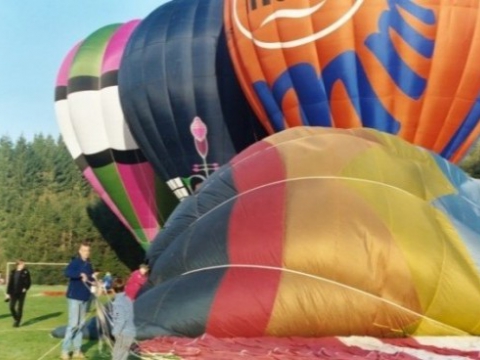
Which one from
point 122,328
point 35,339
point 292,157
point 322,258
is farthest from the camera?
point 35,339

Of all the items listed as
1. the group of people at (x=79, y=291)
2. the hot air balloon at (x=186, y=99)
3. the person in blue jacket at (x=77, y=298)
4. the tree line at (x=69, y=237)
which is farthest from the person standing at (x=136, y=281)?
the tree line at (x=69, y=237)

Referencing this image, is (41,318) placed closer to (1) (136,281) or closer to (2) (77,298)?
(2) (77,298)

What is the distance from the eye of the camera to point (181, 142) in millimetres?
12875

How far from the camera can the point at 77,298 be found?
6.16m

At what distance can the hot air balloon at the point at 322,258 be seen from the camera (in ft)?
17.7

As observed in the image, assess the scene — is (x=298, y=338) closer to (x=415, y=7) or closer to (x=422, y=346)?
(x=422, y=346)

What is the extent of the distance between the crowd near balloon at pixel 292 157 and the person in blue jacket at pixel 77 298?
531 mm

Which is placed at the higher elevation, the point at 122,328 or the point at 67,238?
the point at 122,328

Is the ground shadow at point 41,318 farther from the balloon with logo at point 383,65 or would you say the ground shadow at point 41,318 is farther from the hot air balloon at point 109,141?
the hot air balloon at point 109,141

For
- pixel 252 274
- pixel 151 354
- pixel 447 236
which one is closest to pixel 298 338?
Answer: pixel 252 274

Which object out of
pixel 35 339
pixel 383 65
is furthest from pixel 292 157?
pixel 383 65

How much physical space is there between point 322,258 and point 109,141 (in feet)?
35.6

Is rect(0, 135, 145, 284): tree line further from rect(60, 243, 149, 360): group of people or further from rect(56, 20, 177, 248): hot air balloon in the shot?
rect(60, 243, 149, 360): group of people

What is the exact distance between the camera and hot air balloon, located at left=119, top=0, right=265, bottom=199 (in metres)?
12.6
